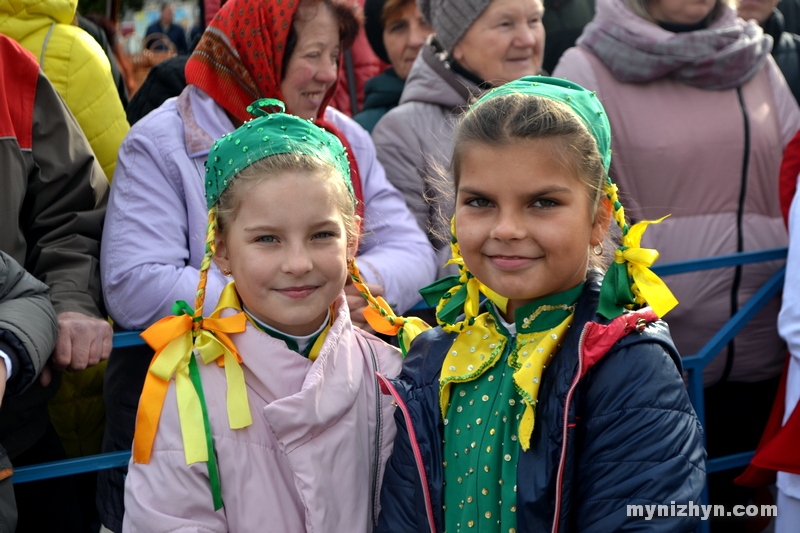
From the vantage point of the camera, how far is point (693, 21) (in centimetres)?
354

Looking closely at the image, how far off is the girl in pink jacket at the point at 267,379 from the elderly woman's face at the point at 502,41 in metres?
1.56

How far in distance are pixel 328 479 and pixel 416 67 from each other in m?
2.24

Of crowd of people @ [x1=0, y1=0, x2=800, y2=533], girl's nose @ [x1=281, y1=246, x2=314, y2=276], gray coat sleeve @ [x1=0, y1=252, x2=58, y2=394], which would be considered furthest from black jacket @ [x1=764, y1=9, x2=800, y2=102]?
gray coat sleeve @ [x1=0, y1=252, x2=58, y2=394]

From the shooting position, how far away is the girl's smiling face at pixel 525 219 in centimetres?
195

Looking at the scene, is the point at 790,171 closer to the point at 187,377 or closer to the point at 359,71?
the point at 187,377

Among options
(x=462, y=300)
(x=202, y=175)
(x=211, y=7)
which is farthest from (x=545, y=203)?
(x=211, y=7)

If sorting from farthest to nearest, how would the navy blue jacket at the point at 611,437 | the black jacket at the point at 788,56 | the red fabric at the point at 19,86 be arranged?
the black jacket at the point at 788,56 → the red fabric at the point at 19,86 → the navy blue jacket at the point at 611,437

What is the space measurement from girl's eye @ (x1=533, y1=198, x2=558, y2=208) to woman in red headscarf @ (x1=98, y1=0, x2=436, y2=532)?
1.02 meters

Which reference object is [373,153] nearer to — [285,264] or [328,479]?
[285,264]

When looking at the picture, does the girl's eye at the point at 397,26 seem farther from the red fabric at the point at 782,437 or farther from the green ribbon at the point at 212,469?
the green ribbon at the point at 212,469

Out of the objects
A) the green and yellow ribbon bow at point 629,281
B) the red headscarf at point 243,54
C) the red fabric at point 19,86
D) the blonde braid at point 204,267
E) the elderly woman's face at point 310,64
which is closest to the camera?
the green and yellow ribbon bow at point 629,281

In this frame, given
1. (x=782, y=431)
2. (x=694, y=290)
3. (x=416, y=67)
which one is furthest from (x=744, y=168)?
(x=416, y=67)

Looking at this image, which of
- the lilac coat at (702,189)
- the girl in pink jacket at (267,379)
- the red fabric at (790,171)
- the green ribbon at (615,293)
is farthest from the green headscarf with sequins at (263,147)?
the red fabric at (790,171)

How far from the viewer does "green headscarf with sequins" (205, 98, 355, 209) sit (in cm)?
229
